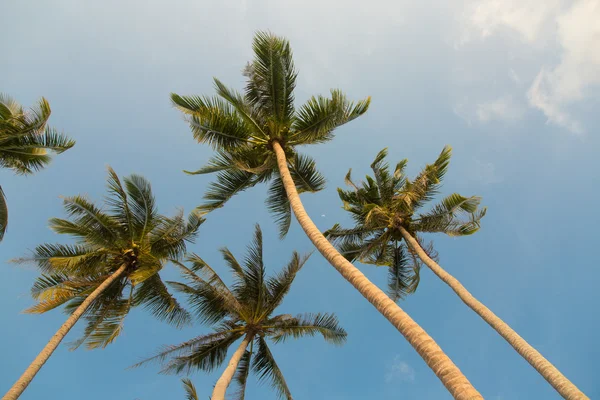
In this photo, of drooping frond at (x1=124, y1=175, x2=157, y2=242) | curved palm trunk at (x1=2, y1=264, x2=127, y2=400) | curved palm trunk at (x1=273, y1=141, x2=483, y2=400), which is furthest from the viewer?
drooping frond at (x1=124, y1=175, x2=157, y2=242)

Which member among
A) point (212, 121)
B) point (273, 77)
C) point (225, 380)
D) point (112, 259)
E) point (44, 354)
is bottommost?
point (44, 354)

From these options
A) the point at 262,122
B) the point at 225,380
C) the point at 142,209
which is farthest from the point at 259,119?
the point at 225,380

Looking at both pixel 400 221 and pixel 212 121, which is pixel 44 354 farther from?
pixel 400 221

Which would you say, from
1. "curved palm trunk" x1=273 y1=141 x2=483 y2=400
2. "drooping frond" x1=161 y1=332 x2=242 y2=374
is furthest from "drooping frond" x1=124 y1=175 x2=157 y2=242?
"curved palm trunk" x1=273 y1=141 x2=483 y2=400

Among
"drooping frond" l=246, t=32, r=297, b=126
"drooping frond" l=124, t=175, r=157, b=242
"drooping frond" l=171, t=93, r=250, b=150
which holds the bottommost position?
"drooping frond" l=124, t=175, r=157, b=242

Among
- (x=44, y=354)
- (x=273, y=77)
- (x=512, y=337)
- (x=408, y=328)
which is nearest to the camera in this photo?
(x=408, y=328)

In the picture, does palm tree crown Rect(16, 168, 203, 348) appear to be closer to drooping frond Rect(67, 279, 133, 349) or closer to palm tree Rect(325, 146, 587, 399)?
drooping frond Rect(67, 279, 133, 349)

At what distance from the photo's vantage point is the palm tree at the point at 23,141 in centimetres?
1078

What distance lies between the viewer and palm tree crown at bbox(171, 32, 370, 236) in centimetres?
1074

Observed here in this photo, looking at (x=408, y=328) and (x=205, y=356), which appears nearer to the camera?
(x=408, y=328)

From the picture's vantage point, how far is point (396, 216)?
14.1m

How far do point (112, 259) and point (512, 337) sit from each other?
487 inches

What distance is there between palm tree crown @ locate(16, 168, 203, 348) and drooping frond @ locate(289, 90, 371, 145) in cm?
482

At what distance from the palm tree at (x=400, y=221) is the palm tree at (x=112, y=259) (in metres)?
6.80
